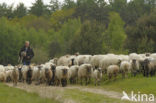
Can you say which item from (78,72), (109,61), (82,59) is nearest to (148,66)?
(109,61)

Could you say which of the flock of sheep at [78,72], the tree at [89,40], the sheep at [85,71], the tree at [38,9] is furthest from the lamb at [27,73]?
the tree at [38,9]

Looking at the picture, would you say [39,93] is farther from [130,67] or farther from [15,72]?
[130,67]

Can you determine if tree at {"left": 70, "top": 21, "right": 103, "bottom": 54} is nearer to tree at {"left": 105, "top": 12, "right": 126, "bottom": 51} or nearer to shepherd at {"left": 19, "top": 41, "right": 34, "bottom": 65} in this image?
tree at {"left": 105, "top": 12, "right": 126, "bottom": 51}

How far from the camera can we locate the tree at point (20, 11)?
102500 mm

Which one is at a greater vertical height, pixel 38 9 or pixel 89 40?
pixel 38 9

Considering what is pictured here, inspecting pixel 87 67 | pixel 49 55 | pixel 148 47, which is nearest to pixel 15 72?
pixel 87 67

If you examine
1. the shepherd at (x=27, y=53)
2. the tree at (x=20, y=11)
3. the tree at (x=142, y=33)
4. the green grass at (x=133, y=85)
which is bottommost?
the green grass at (x=133, y=85)

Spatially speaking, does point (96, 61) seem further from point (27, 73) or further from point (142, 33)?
point (142, 33)

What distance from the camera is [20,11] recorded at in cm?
10425

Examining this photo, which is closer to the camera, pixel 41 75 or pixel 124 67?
pixel 124 67

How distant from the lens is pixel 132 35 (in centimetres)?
4566

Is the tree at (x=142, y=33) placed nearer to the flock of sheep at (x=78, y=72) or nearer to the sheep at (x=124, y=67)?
the flock of sheep at (x=78, y=72)

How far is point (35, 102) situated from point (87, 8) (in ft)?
240

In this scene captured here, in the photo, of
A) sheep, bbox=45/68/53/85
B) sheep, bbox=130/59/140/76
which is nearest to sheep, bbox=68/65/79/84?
sheep, bbox=45/68/53/85
